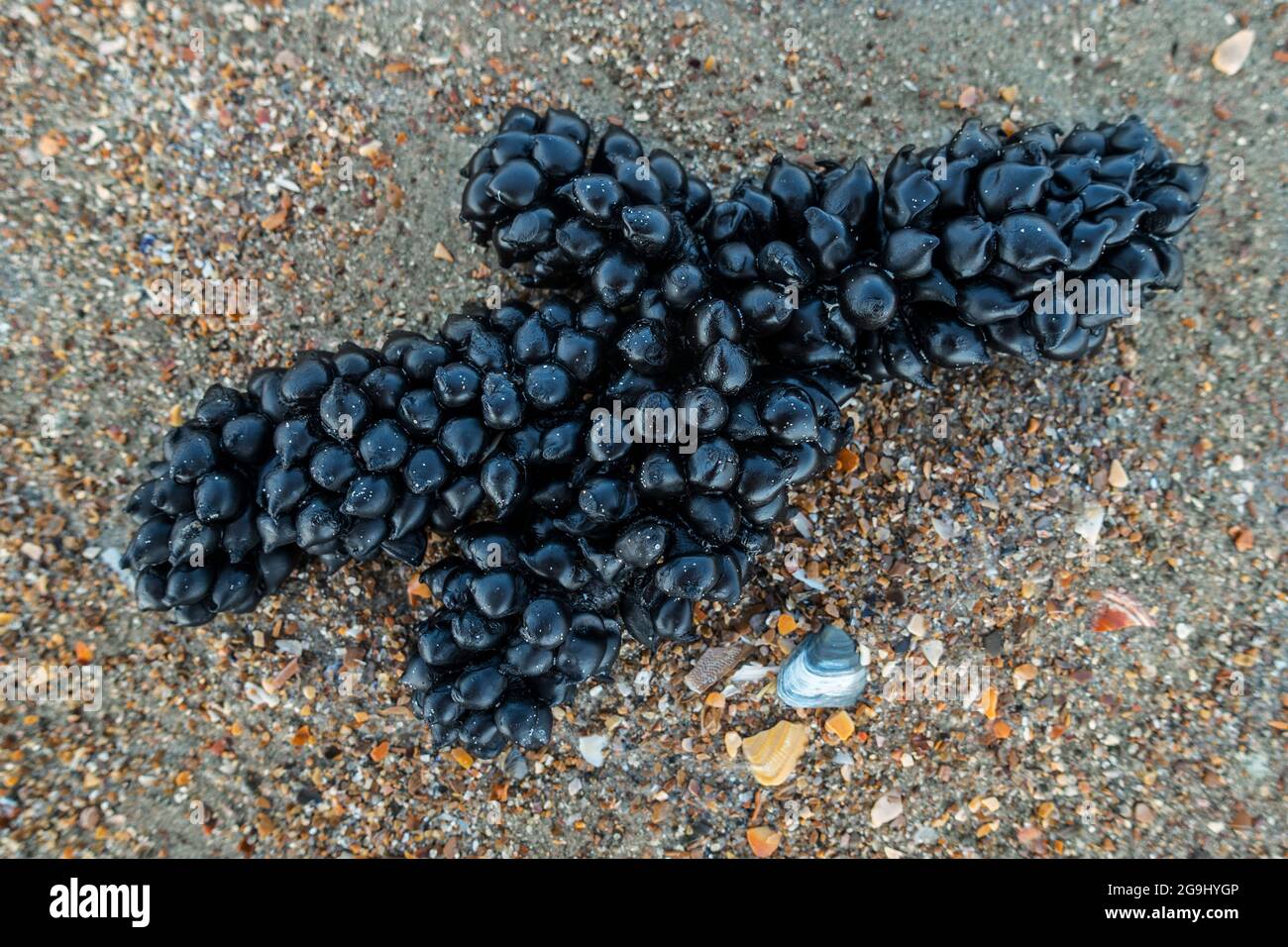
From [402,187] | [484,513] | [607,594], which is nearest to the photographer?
[607,594]

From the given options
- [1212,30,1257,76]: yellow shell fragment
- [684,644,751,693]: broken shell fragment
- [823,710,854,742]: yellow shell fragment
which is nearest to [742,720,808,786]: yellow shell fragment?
[823,710,854,742]: yellow shell fragment

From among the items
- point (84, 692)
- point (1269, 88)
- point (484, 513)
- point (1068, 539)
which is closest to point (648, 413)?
point (484, 513)

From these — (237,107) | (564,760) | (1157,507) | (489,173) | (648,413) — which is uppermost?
(237,107)

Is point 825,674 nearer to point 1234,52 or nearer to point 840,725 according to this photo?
point 840,725

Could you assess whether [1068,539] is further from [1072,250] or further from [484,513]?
[484,513]

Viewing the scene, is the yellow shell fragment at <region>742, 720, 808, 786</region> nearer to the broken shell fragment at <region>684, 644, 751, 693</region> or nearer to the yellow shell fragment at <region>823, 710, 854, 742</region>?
the yellow shell fragment at <region>823, 710, 854, 742</region>

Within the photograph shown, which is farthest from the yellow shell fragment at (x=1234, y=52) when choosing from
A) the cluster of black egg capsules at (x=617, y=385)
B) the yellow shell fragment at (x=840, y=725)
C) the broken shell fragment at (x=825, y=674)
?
the yellow shell fragment at (x=840, y=725)

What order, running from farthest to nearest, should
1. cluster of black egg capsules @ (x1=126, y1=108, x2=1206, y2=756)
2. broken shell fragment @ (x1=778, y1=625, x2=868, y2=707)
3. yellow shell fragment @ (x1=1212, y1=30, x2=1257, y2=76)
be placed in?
yellow shell fragment @ (x1=1212, y1=30, x2=1257, y2=76), broken shell fragment @ (x1=778, y1=625, x2=868, y2=707), cluster of black egg capsules @ (x1=126, y1=108, x2=1206, y2=756)

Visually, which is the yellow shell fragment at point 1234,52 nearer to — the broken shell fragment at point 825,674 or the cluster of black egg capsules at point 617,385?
the cluster of black egg capsules at point 617,385
